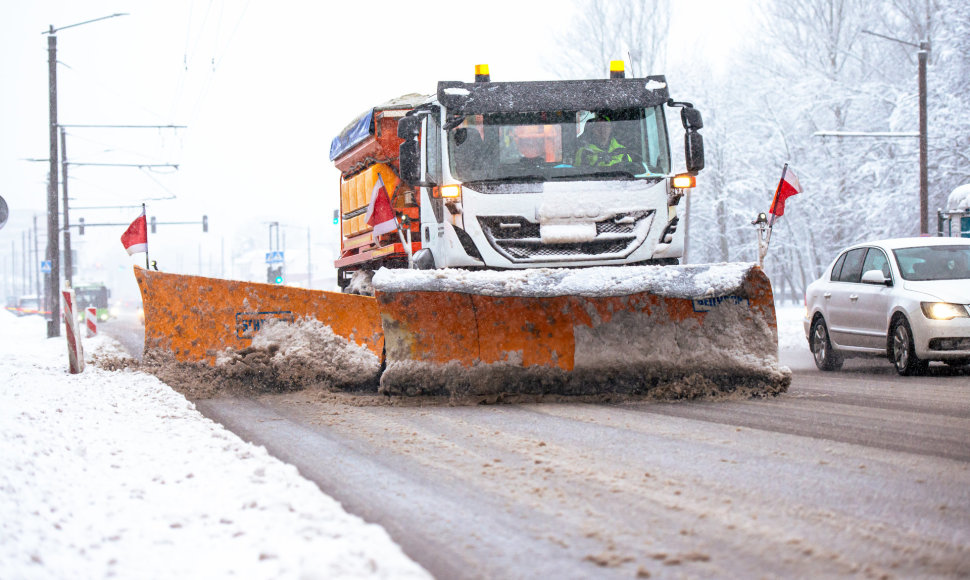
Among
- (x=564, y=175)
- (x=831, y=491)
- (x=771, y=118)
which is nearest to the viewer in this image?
(x=831, y=491)

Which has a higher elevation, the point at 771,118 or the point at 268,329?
the point at 771,118

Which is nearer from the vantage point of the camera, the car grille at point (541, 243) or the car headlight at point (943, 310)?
the car grille at point (541, 243)

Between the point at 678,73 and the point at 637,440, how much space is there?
3658 cm

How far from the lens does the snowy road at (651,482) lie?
10.8 ft

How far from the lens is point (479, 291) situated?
23.8 feet

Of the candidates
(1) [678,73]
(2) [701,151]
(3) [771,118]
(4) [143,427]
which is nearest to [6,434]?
(4) [143,427]

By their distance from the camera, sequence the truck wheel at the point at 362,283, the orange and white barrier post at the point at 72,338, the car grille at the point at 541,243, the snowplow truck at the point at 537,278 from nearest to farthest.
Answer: the snowplow truck at the point at 537,278 → the car grille at the point at 541,243 → the orange and white barrier post at the point at 72,338 → the truck wheel at the point at 362,283

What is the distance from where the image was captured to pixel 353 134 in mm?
11359

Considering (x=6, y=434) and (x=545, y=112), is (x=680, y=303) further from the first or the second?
(x=6, y=434)

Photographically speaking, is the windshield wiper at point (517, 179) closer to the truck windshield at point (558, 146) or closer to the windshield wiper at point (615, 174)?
the truck windshield at point (558, 146)

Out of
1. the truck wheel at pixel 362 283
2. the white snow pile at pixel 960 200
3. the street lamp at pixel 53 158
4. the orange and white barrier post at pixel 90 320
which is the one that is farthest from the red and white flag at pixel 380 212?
the street lamp at pixel 53 158

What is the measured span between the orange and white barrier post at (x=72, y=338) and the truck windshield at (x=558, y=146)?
16.7 ft

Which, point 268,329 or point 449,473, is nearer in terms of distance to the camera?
point 449,473

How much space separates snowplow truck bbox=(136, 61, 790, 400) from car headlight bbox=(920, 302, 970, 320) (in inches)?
112
